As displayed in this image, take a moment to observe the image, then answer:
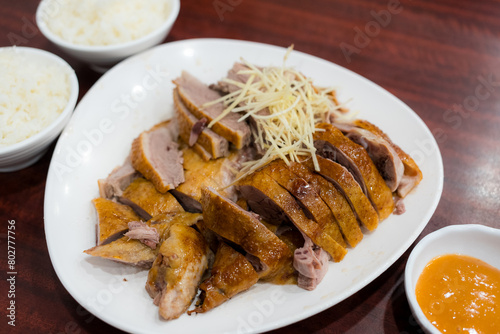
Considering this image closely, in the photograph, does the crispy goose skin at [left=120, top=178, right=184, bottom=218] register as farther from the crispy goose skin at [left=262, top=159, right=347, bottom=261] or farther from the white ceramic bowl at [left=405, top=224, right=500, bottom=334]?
the white ceramic bowl at [left=405, top=224, right=500, bottom=334]

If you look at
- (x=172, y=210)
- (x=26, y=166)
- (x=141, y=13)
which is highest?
(x=141, y=13)

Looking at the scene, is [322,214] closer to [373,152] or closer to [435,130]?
[373,152]

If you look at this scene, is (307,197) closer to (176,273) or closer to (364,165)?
(364,165)

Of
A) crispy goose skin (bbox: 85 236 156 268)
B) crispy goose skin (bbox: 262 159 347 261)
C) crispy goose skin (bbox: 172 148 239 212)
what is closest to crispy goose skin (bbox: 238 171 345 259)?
crispy goose skin (bbox: 262 159 347 261)

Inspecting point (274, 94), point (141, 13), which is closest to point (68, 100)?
point (141, 13)

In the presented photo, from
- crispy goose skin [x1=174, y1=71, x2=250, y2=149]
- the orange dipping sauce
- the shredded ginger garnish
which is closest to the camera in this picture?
the orange dipping sauce

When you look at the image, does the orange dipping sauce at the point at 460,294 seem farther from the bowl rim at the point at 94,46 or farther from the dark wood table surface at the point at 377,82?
the bowl rim at the point at 94,46

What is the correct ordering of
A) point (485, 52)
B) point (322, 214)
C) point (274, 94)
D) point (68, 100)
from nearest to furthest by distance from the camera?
1. point (322, 214)
2. point (274, 94)
3. point (68, 100)
4. point (485, 52)
